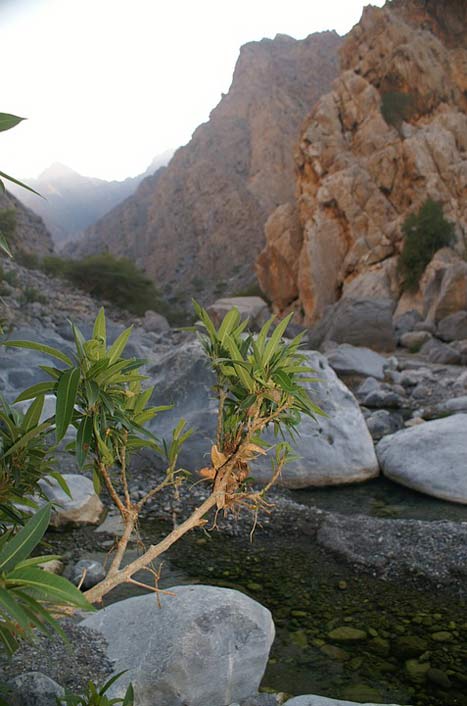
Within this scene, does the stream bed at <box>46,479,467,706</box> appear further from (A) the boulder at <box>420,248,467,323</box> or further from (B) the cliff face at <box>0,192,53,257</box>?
(B) the cliff face at <box>0,192,53,257</box>

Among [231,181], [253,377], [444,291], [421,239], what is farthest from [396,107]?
[231,181]

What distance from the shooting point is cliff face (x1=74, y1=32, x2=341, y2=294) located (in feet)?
159

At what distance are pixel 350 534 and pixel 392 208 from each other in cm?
2064

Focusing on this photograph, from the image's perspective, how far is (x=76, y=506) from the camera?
4.62m

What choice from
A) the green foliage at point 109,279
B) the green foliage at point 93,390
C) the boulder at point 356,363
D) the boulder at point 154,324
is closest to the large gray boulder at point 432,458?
the green foliage at point 93,390

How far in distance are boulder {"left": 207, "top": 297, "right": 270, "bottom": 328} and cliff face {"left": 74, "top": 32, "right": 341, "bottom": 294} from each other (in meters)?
17.0

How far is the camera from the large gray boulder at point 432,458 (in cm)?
529

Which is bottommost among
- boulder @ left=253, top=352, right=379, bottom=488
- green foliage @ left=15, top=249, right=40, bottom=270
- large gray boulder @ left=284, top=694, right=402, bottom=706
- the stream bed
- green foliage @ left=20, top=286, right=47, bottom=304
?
boulder @ left=253, top=352, right=379, bottom=488

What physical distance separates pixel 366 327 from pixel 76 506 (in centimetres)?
1208

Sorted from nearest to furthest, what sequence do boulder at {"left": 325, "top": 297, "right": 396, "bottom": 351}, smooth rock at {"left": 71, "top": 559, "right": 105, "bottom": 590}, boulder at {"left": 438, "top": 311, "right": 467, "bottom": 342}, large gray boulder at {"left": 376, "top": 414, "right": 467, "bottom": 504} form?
1. smooth rock at {"left": 71, "top": 559, "right": 105, "bottom": 590}
2. large gray boulder at {"left": 376, "top": 414, "right": 467, "bottom": 504}
3. boulder at {"left": 438, "top": 311, "right": 467, "bottom": 342}
4. boulder at {"left": 325, "top": 297, "right": 396, "bottom": 351}

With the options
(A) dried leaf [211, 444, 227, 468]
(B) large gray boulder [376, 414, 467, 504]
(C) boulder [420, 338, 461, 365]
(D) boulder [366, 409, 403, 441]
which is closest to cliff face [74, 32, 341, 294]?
(C) boulder [420, 338, 461, 365]

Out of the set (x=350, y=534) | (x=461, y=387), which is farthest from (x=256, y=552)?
(x=461, y=387)

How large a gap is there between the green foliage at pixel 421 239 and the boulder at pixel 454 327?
14.8ft

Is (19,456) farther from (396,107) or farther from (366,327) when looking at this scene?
(396,107)
